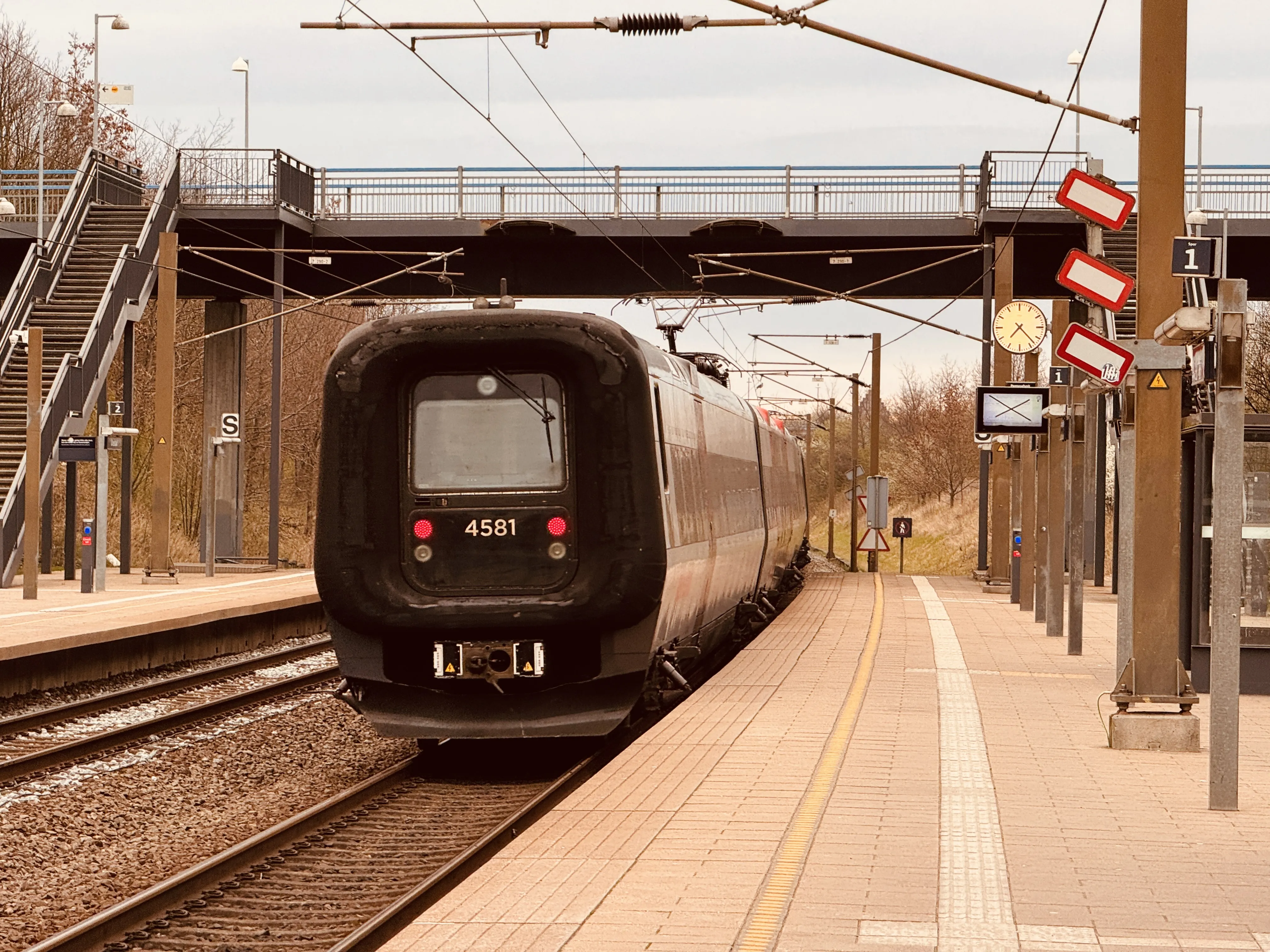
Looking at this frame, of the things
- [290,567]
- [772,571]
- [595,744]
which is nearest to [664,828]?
[595,744]

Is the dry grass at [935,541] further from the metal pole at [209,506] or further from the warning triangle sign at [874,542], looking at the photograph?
the metal pole at [209,506]

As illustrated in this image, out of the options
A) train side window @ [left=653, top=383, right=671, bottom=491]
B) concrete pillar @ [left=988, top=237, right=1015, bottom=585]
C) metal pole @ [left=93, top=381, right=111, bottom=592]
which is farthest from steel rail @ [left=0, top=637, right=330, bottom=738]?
concrete pillar @ [left=988, top=237, right=1015, bottom=585]

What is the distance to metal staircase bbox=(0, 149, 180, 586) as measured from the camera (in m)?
27.0

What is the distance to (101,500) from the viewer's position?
24.3 meters

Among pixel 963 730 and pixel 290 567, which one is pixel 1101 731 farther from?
pixel 290 567

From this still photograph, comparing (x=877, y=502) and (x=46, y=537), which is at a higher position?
(x=877, y=502)

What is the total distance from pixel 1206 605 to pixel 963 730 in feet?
10.8

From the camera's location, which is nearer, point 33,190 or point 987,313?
point 987,313

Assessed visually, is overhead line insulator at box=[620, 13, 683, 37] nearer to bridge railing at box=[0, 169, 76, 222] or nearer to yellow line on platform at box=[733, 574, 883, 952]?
yellow line on platform at box=[733, 574, 883, 952]

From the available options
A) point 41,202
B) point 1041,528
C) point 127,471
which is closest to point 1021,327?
point 1041,528

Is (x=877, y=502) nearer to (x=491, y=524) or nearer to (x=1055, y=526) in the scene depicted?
(x=1055, y=526)

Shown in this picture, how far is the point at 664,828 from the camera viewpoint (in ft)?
25.8

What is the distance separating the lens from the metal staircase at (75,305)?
2700cm

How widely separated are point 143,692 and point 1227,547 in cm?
1099
